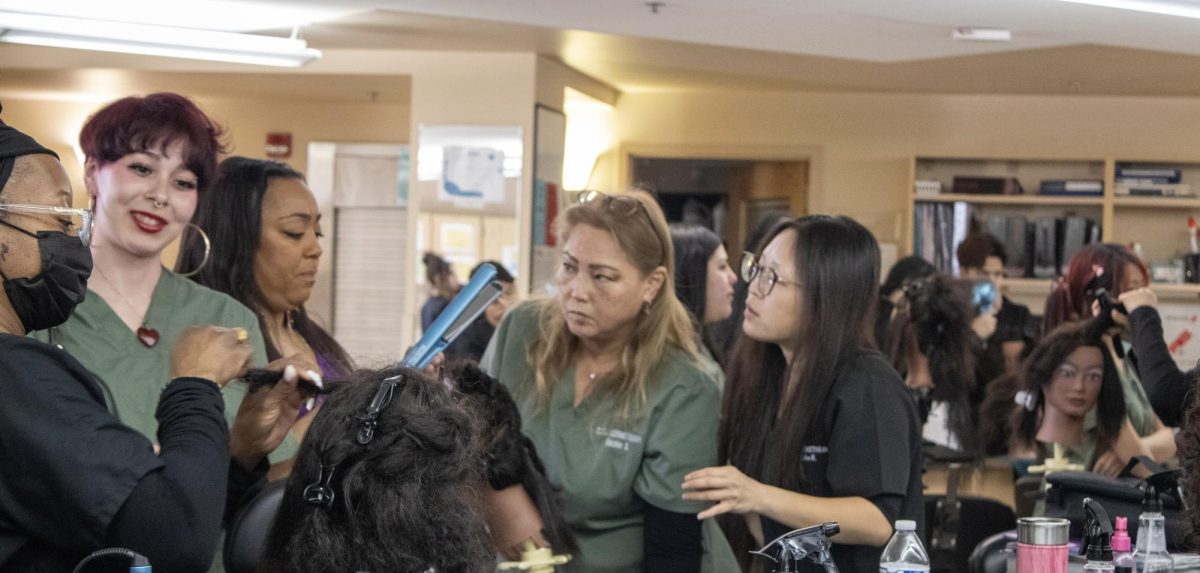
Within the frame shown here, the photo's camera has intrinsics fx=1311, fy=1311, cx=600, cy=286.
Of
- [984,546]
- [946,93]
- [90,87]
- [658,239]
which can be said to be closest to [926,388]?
[984,546]

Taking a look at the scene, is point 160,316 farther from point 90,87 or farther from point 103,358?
point 90,87

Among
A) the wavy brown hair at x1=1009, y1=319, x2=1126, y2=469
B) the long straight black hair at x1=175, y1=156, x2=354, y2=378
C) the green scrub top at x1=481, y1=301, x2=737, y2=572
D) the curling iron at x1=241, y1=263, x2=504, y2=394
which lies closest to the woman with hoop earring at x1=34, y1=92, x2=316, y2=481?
the long straight black hair at x1=175, y1=156, x2=354, y2=378

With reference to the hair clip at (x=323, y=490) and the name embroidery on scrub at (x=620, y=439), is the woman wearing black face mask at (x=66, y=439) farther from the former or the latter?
the name embroidery on scrub at (x=620, y=439)

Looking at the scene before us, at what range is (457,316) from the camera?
91.0 inches

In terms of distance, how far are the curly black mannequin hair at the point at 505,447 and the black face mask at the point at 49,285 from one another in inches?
24.8

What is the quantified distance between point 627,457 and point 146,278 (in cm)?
90

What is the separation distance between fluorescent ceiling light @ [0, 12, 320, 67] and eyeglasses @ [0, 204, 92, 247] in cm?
377

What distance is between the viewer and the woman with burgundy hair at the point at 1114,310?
3.54m

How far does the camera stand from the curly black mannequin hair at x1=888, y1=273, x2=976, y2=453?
15.3ft

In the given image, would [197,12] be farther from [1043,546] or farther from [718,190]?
[1043,546]

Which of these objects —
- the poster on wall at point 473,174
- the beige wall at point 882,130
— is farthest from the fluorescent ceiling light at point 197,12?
the beige wall at point 882,130

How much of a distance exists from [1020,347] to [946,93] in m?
3.14

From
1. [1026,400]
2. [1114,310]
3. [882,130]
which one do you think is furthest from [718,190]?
[1114,310]

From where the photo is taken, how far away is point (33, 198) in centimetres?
163
